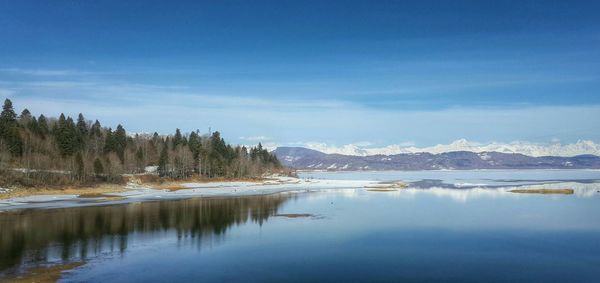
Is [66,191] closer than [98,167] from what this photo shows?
Yes

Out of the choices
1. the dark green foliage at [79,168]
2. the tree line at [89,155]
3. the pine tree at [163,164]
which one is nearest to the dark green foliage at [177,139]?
the tree line at [89,155]

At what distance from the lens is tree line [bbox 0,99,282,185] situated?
275ft

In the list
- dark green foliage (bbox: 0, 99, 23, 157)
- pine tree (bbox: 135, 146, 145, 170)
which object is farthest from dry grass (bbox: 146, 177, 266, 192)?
dark green foliage (bbox: 0, 99, 23, 157)

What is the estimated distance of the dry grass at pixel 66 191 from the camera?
6831 cm

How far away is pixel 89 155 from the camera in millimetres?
99750

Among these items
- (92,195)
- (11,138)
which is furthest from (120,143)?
(92,195)

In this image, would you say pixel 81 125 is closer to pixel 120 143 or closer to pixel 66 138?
pixel 120 143

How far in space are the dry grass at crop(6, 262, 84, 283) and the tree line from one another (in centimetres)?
5598

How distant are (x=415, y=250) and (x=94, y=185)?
234 feet

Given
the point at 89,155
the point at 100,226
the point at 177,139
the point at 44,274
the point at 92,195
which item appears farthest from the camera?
the point at 177,139

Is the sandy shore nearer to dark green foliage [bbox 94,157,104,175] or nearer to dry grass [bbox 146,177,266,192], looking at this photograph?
dry grass [bbox 146,177,266,192]

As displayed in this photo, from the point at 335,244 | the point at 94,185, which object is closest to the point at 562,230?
the point at 335,244

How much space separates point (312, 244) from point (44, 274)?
1528 cm

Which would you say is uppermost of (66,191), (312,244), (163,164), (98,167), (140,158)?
(140,158)
